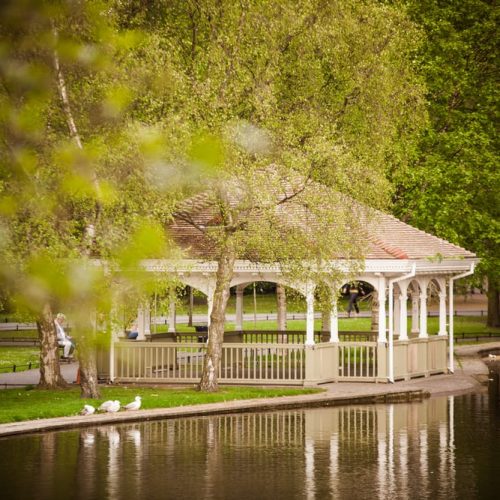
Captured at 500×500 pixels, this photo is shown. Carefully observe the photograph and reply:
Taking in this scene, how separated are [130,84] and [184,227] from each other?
25.0ft

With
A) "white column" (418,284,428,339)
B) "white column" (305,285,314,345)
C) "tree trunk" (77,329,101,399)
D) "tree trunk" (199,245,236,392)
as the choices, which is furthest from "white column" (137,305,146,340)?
"white column" (418,284,428,339)

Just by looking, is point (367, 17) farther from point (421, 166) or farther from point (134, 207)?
point (134, 207)

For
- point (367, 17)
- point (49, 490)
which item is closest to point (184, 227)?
point (367, 17)

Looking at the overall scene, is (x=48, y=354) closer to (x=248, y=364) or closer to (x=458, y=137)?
(x=248, y=364)

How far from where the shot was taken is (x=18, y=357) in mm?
45531

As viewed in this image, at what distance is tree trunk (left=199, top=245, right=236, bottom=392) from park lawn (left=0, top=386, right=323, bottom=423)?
0.39m

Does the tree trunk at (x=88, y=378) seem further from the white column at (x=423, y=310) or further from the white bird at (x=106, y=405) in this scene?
the white column at (x=423, y=310)

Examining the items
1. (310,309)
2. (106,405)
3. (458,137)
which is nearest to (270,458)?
(106,405)

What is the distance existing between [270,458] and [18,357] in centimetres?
2554

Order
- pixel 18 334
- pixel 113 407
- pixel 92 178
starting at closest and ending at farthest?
pixel 113 407 < pixel 92 178 < pixel 18 334

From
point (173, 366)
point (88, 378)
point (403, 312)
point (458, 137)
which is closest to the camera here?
point (88, 378)

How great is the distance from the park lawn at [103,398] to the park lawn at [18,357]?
782 cm

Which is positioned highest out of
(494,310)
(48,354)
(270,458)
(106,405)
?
(494,310)

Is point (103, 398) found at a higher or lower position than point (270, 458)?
higher
